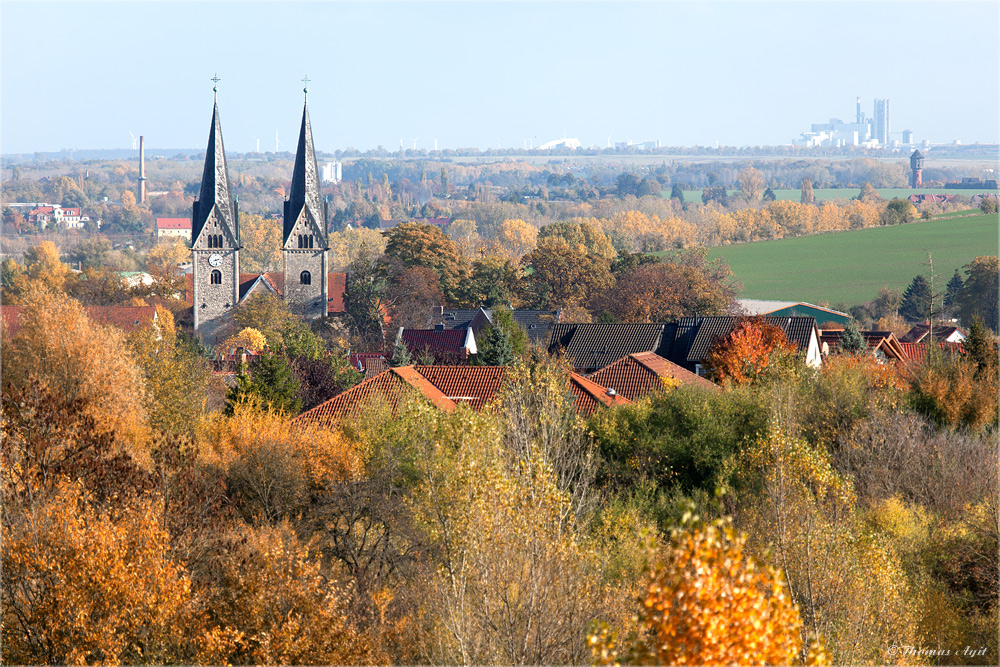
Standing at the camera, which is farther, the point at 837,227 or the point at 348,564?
the point at 837,227

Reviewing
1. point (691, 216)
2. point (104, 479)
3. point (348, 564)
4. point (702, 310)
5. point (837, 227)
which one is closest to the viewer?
point (104, 479)

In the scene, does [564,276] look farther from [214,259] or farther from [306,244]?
[214,259]

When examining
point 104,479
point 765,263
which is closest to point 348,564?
point 104,479

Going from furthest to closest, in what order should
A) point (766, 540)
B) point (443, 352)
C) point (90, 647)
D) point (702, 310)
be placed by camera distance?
point (702, 310), point (443, 352), point (766, 540), point (90, 647)

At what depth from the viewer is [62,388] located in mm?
28703

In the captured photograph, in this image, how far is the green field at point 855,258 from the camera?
3413 inches

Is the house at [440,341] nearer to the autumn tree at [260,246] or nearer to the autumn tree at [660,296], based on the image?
the autumn tree at [660,296]

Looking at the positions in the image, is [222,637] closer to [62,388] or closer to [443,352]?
[62,388]

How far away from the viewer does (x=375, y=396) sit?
28094 mm

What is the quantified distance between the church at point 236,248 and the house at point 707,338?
3312cm

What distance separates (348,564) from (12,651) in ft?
25.2

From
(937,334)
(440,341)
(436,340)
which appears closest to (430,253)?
(436,340)

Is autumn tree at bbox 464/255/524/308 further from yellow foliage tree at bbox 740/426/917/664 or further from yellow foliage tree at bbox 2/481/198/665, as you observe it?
yellow foliage tree at bbox 2/481/198/665

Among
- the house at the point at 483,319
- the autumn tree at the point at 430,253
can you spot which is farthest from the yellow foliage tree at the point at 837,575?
the autumn tree at the point at 430,253
